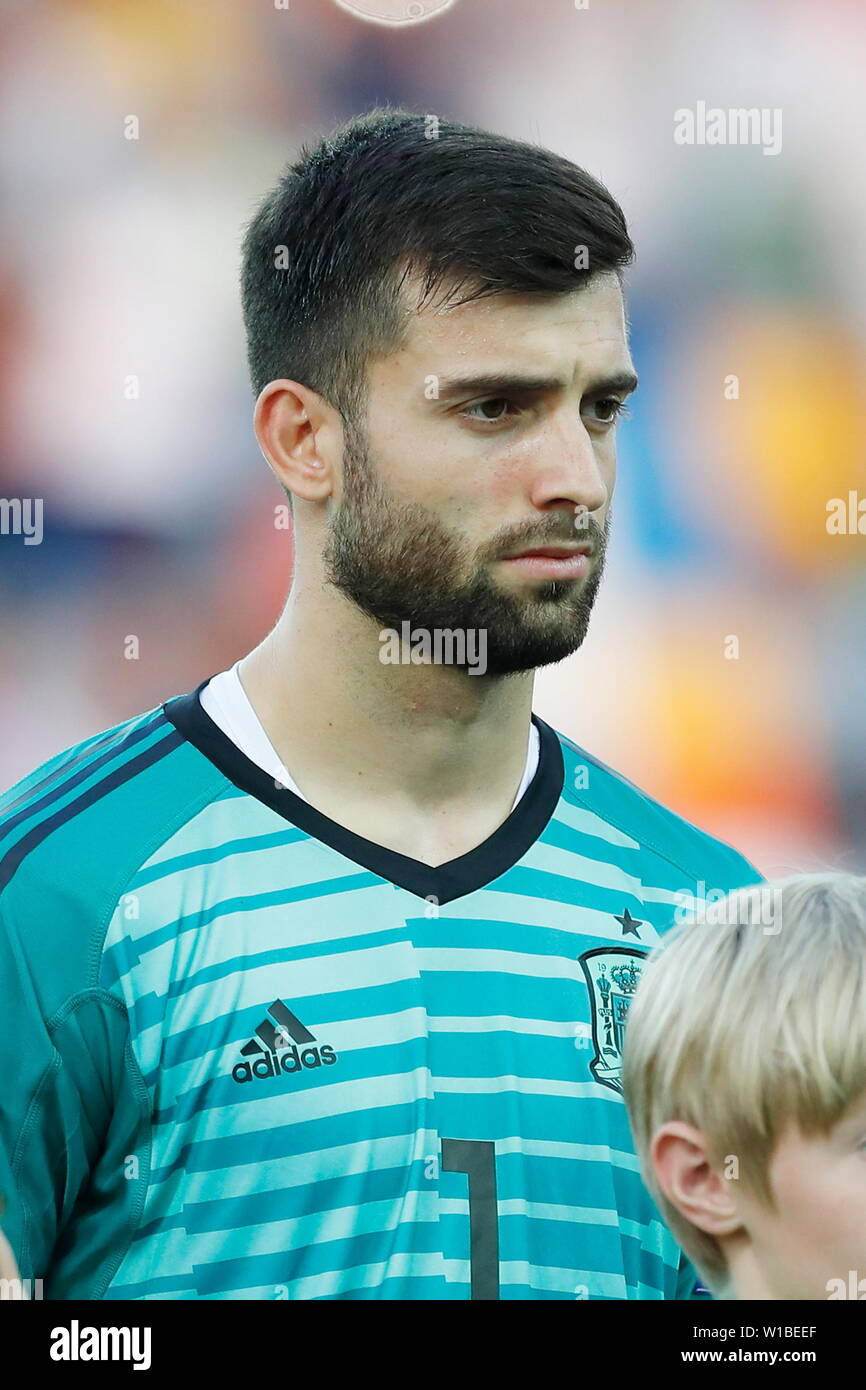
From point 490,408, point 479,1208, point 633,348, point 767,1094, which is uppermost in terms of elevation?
point 633,348

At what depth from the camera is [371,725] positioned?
1429 mm

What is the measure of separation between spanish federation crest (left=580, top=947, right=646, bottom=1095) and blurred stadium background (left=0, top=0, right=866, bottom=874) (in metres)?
1.43

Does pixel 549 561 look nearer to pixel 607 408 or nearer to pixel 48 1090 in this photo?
pixel 607 408

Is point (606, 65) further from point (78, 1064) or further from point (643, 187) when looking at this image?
point (78, 1064)

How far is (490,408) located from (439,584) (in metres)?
0.15

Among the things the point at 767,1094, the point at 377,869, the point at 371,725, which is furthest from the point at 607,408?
the point at 767,1094

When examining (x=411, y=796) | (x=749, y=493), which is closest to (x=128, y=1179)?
(x=411, y=796)

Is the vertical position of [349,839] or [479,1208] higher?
[349,839]

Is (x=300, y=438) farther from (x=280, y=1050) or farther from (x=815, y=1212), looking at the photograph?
(x=815, y=1212)

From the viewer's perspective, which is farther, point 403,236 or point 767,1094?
point 403,236

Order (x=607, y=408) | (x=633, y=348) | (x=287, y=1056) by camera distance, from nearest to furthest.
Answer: (x=287, y=1056) < (x=607, y=408) < (x=633, y=348)

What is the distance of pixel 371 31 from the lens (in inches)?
114

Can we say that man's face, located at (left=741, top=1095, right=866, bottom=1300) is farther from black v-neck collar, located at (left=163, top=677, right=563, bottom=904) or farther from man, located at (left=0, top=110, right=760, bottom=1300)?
black v-neck collar, located at (left=163, top=677, right=563, bottom=904)

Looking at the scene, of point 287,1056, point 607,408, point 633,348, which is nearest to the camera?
point 287,1056
